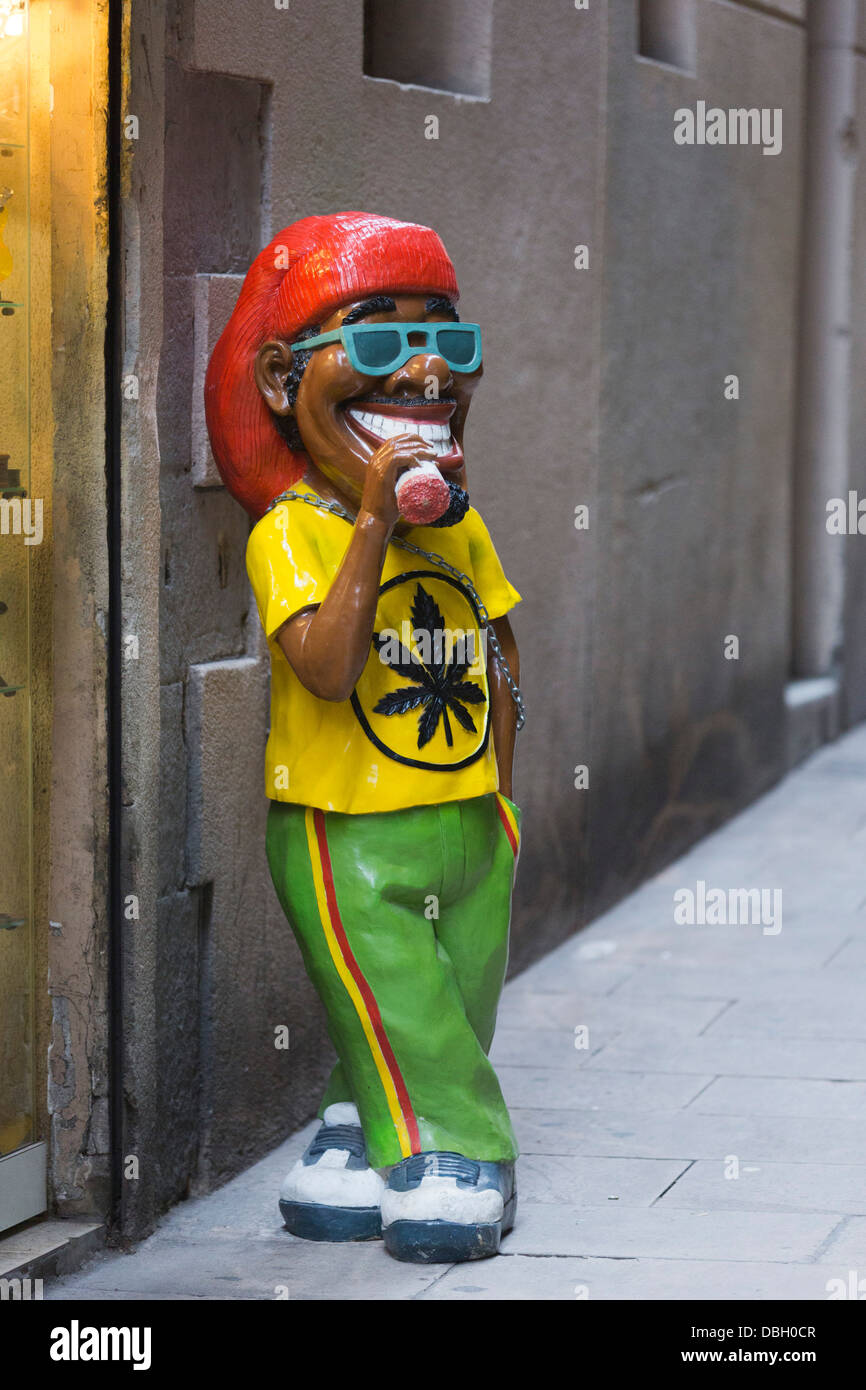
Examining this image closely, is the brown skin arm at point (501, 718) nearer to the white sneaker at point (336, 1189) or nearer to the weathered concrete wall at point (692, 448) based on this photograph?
the white sneaker at point (336, 1189)

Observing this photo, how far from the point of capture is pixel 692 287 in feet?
25.1

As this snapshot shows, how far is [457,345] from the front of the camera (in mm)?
4039

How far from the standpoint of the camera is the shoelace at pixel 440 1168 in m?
4.11

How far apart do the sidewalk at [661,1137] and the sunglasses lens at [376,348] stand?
183cm

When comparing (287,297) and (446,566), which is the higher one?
(287,297)

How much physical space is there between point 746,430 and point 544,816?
2.53 metres

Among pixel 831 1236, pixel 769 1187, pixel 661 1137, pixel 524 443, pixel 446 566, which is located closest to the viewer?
pixel 446 566

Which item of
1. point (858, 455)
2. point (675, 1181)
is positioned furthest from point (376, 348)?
point (858, 455)

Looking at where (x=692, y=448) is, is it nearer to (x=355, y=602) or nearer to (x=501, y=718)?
(x=501, y=718)

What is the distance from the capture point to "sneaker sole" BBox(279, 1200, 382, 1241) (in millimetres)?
4250

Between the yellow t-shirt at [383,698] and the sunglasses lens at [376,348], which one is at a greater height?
the sunglasses lens at [376,348]

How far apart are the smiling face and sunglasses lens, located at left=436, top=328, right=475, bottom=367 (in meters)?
0.03

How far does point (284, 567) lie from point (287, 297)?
1.82 ft

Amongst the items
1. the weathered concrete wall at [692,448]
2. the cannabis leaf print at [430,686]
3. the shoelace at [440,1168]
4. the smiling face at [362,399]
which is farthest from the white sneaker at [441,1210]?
the weathered concrete wall at [692,448]
